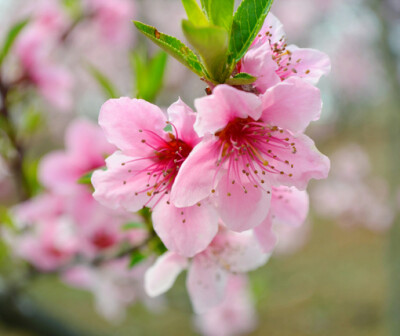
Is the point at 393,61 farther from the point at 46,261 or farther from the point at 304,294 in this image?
the point at 304,294

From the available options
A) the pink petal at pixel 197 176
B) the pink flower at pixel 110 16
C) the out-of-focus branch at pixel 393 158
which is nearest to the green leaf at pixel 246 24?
the pink petal at pixel 197 176

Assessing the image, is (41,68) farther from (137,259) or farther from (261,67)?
(261,67)

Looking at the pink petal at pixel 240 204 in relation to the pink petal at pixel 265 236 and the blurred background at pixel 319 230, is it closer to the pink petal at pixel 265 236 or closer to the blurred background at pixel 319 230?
the pink petal at pixel 265 236

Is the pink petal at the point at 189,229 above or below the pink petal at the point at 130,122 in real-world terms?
below

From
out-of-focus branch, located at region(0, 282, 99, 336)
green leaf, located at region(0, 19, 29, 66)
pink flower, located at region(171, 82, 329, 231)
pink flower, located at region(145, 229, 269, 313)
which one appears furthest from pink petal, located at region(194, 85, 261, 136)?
out-of-focus branch, located at region(0, 282, 99, 336)

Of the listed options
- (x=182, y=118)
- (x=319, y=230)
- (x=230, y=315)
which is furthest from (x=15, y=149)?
(x=319, y=230)

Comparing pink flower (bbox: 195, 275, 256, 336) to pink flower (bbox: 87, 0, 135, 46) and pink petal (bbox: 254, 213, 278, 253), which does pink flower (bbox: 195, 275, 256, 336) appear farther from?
pink petal (bbox: 254, 213, 278, 253)

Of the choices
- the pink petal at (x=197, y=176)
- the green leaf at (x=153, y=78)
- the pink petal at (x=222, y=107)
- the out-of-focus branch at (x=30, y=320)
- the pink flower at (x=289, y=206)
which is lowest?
the out-of-focus branch at (x=30, y=320)
